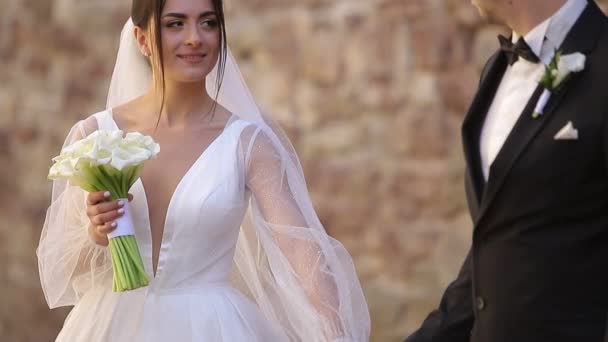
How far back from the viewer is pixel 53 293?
4.39 m

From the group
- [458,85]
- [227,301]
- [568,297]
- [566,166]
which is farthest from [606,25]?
[458,85]

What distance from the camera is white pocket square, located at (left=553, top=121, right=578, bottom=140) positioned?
10.8 feet

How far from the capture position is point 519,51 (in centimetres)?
352

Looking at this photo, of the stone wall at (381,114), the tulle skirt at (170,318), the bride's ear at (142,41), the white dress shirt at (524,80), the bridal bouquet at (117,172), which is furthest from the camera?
the stone wall at (381,114)

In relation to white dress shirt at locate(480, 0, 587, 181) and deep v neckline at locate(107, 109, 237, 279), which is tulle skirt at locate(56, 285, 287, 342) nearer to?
deep v neckline at locate(107, 109, 237, 279)

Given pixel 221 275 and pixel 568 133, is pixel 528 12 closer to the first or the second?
pixel 568 133

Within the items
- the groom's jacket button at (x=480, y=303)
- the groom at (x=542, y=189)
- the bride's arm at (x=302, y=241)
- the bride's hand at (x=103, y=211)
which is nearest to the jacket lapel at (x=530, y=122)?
the groom at (x=542, y=189)

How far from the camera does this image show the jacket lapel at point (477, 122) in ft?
11.5

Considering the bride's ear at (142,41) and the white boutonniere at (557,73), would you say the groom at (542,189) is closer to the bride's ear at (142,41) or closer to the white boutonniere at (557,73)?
the white boutonniere at (557,73)

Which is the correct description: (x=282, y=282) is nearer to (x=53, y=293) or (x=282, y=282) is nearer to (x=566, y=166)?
(x=53, y=293)

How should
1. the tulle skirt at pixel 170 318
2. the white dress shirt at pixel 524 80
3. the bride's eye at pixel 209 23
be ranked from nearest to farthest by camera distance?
the white dress shirt at pixel 524 80, the tulle skirt at pixel 170 318, the bride's eye at pixel 209 23

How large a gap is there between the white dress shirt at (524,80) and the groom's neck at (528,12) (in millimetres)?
13

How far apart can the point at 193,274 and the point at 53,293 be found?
21.0 inches

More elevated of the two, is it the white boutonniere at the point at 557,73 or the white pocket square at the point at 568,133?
the white boutonniere at the point at 557,73
